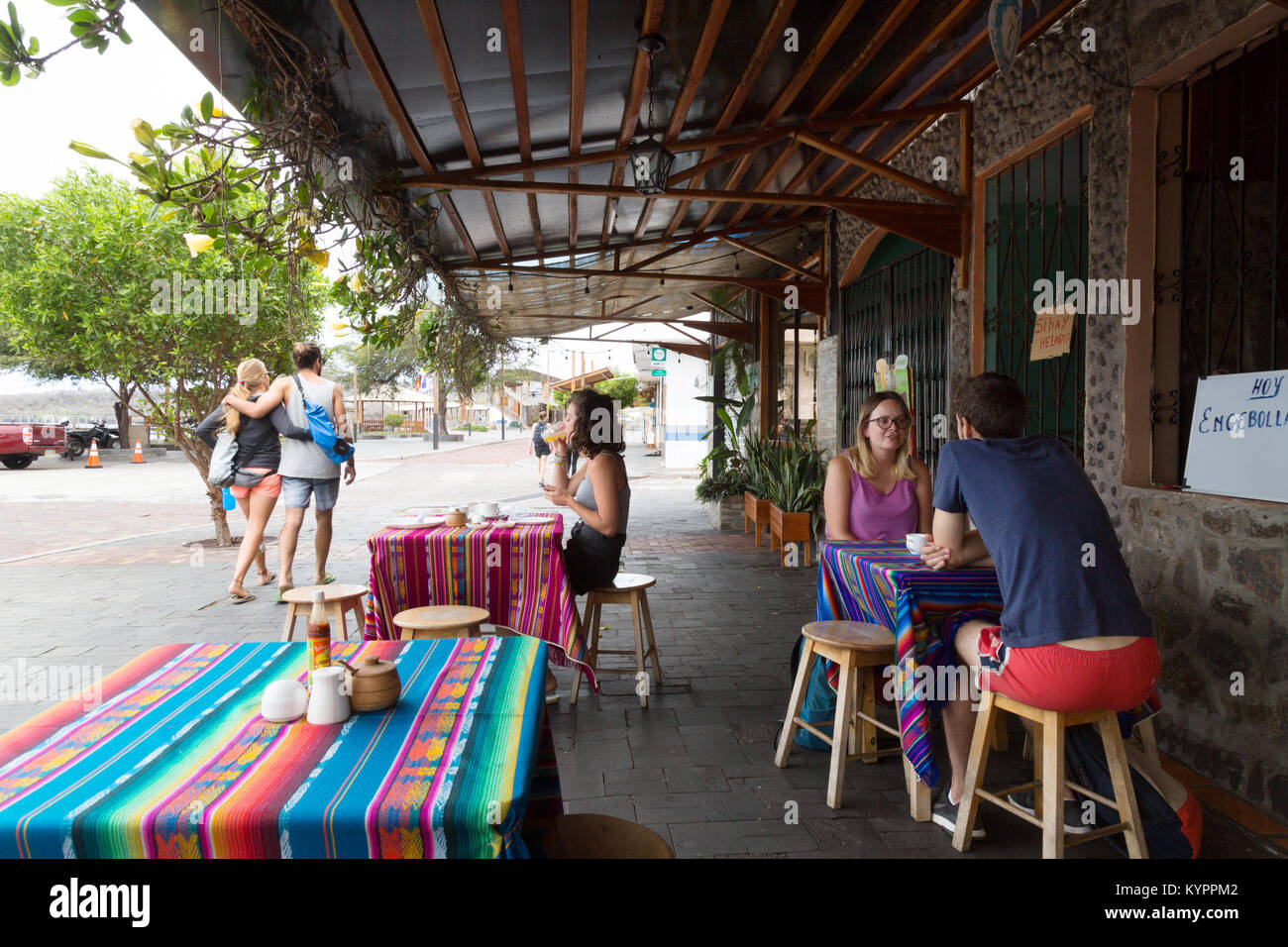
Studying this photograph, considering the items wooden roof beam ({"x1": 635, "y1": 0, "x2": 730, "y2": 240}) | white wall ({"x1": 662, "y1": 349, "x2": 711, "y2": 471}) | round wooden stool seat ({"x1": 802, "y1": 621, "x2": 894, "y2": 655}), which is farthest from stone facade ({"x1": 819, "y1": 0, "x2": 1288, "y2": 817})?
white wall ({"x1": 662, "y1": 349, "x2": 711, "y2": 471})

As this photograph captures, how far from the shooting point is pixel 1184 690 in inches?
124

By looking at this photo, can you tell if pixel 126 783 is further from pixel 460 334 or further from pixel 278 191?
pixel 460 334

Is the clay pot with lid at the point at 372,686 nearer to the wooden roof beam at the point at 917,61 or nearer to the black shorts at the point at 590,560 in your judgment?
the black shorts at the point at 590,560

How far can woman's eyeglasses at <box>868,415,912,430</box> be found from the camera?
12.1 feet

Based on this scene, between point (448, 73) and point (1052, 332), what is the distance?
3.25 metres

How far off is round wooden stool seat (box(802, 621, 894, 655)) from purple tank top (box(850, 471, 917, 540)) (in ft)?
1.98

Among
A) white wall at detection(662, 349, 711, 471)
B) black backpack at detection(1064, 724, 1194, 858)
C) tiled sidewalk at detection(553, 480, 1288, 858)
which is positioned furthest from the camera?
white wall at detection(662, 349, 711, 471)

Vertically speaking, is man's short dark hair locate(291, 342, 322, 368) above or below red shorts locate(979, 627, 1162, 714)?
above

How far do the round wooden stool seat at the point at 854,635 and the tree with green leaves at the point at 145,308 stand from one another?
6080mm

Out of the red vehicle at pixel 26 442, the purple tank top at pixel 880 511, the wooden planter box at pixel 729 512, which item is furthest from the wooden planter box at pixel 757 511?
the red vehicle at pixel 26 442

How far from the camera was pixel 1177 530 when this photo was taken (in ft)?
10.5

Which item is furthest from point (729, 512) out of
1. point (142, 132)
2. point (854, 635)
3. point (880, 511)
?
point (142, 132)

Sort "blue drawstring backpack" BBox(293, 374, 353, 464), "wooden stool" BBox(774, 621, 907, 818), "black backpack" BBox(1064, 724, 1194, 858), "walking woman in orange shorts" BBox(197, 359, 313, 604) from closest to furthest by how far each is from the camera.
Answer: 1. "black backpack" BBox(1064, 724, 1194, 858)
2. "wooden stool" BBox(774, 621, 907, 818)
3. "blue drawstring backpack" BBox(293, 374, 353, 464)
4. "walking woman in orange shorts" BBox(197, 359, 313, 604)

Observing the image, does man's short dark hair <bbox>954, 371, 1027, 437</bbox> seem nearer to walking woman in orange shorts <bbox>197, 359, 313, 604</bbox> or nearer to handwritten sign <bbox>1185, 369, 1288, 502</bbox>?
handwritten sign <bbox>1185, 369, 1288, 502</bbox>
